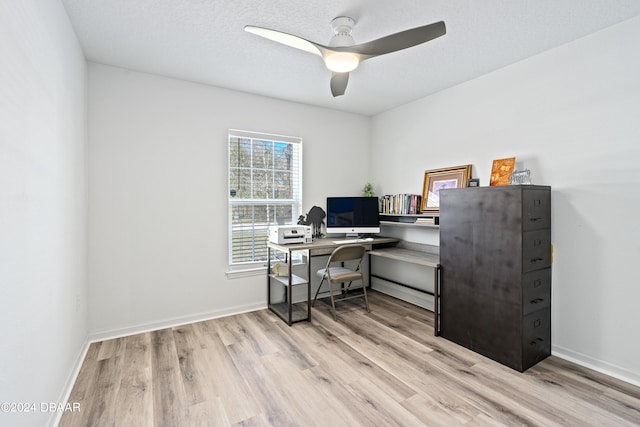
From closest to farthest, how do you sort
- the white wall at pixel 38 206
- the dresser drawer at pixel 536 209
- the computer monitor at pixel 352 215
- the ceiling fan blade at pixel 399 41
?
1. the white wall at pixel 38 206
2. the ceiling fan blade at pixel 399 41
3. the dresser drawer at pixel 536 209
4. the computer monitor at pixel 352 215

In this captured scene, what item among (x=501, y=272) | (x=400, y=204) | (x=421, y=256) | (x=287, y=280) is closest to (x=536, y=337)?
(x=501, y=272)

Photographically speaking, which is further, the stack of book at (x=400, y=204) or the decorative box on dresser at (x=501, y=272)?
the stack of book at (x=400, y=204)

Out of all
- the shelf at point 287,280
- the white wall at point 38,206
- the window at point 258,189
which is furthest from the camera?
the window at point 258,189

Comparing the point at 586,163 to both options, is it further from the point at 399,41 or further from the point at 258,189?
the point at 258,189

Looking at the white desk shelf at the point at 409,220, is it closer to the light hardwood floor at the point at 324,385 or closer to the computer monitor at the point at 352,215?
the computer monitor at the point at 352,215

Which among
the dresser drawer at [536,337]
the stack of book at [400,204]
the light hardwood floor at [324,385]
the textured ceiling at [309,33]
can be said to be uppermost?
the textured ceiling at [309,33]

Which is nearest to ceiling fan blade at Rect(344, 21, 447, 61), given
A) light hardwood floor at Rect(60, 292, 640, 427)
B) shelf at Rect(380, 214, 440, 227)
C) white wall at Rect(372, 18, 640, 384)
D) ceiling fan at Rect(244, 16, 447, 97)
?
ceiling fan at Rect(244, 16, 447, 97)

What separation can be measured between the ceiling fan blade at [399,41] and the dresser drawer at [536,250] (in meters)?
1.63

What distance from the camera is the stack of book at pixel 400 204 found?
3.76 metres

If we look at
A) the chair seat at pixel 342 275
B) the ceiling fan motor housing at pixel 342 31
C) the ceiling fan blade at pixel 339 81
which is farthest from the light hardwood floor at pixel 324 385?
the ceiling fan motor housing at pixel 342 31

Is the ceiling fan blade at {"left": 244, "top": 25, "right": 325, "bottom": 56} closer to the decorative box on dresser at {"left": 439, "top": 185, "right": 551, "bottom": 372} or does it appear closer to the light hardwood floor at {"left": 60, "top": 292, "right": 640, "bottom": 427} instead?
the decorative box on dresser at {"left": 439, "top": 185, "right": 551, "bottom": 372}

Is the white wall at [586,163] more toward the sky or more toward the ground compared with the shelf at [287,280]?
more toward the sky

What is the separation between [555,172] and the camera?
8.50 ft

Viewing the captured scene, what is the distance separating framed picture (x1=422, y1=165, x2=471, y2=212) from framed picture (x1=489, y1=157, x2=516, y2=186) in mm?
292
